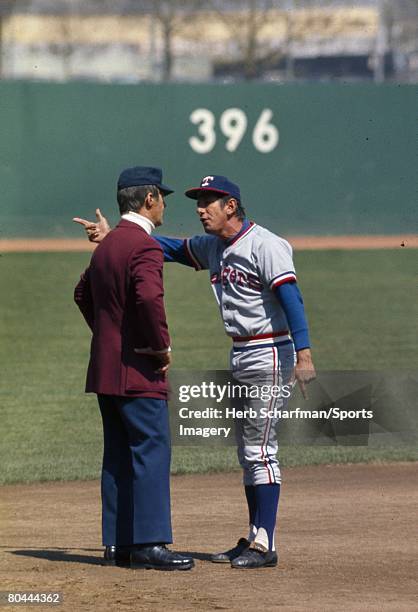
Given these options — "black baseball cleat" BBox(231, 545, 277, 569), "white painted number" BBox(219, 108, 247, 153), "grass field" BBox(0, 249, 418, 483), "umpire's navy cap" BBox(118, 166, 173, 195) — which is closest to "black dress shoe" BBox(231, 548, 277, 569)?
"black baseball cleat" BBox(231, 545, 277, 569)

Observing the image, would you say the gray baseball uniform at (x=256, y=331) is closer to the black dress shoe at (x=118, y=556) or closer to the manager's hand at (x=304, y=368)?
the manager's hand at (x=304, y=368)

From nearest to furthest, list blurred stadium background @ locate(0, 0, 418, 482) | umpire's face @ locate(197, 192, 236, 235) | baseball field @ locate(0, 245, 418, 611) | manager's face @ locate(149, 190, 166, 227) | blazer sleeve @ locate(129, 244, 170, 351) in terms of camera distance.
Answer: baseball field @ locate(0, 245, 418, 611)
blazer sleeve @ locate(129, 244, 170, 351)
manager's face @ locate(149, 190, 166, 227)
umpire's face @ locate(197, 192, 236, 235)
blurred stadium background @ locate(0, 0, 418, 482)

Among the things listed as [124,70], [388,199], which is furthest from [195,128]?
[388,199]

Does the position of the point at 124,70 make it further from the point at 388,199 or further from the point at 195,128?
the point at 388,199

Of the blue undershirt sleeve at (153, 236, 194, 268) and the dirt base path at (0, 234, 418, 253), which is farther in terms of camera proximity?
the dirt base path at (0, 234, 418, 253)

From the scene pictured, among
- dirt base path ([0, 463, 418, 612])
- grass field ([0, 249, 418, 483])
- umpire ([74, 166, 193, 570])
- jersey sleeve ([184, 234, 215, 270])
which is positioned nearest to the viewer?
dirt base path ([0, 463, 418, 612])

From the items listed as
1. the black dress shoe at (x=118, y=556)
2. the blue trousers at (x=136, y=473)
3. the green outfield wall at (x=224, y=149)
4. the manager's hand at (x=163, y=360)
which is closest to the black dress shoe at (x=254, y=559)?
the blue trousers at (x=136, y=473)

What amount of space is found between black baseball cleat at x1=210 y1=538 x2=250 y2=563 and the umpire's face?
1.38 m

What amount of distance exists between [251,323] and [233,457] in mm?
3472

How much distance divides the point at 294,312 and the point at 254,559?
3.56 ft

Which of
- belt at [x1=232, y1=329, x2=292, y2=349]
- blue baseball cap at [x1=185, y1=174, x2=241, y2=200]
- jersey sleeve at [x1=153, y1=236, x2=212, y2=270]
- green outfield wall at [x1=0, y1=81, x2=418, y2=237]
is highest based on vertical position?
green outfield wall at [x1=0, y1=81, x2=418, y2=237]

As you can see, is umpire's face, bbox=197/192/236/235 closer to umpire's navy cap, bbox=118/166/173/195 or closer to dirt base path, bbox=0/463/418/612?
umpire's navy cap, bbox=118/166/173/195

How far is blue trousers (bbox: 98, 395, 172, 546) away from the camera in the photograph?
519 centimetres

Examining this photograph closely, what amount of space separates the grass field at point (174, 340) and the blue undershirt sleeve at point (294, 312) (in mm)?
3075
